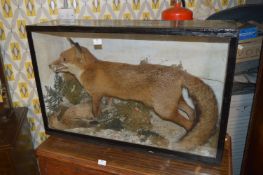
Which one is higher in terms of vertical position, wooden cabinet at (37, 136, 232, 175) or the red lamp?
the red lamp

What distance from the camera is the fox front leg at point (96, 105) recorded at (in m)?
1.08

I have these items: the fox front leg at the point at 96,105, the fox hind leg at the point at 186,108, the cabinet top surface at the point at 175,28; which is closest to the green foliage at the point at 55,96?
the fox front leg at the point at 96,105

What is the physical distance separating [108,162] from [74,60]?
0.47 meters

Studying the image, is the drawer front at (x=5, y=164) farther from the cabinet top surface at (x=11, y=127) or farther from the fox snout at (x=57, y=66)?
the fox snout at (x=57, y=66)

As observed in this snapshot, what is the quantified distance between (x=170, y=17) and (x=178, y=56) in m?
0.30

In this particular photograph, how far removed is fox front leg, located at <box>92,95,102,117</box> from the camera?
42.7 inches

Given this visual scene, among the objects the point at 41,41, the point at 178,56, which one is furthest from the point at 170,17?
the point at 41,41

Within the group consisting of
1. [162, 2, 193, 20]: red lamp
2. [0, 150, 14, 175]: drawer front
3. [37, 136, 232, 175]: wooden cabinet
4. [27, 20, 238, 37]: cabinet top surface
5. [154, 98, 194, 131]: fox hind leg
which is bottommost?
[0, 150, 14, 175]: drawer front

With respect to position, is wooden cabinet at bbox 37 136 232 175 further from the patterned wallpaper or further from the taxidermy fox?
the patterned wallpaper

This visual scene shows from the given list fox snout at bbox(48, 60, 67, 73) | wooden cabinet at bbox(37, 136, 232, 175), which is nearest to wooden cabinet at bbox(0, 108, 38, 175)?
wooden cabinet at bbox(37, 136, 232, 175)

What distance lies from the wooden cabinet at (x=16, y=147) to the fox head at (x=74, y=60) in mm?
515

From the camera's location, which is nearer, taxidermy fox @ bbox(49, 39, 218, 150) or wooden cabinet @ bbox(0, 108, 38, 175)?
taxidermy fox @ bbox(49, 39, 218, 150)

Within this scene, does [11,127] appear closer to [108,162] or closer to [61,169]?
[61,169]

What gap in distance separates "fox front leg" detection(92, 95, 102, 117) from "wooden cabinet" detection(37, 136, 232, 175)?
0.15m
